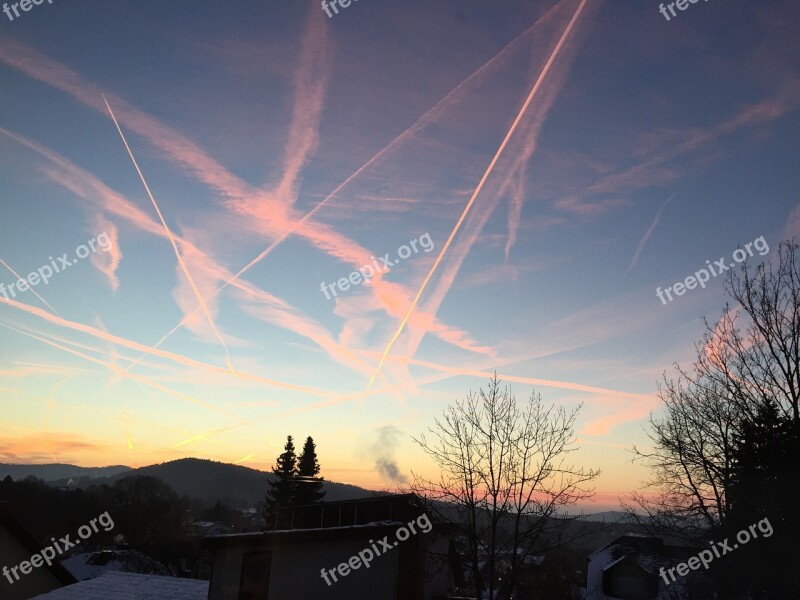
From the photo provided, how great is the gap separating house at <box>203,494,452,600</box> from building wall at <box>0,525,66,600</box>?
10019 mm

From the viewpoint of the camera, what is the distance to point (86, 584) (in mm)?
21469

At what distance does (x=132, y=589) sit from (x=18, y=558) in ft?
19.1

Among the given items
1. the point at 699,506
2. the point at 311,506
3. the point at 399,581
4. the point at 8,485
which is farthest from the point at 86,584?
the point at 8,485

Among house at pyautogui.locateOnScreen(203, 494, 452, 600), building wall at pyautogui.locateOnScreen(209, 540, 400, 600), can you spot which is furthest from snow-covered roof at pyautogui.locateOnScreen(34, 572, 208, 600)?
house at pyautogui.locateOnScreen(203, 494, 452, 600)

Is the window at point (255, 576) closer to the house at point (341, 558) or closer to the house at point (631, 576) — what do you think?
the house at point (341, 558)

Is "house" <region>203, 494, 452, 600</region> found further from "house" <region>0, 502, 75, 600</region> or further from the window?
"house" <region>0, 502, 75, 600</region>

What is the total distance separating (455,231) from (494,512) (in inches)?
464

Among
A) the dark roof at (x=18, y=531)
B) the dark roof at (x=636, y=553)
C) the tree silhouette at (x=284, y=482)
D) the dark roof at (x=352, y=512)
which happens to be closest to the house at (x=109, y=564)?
the tree silhouette at (x=284, y=482)

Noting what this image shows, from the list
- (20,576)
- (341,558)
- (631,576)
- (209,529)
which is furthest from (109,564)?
(209,529)

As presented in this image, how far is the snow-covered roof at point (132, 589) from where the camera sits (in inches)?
786

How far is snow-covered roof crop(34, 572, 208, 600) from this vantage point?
1997cm

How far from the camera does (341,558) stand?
1712 centimetres

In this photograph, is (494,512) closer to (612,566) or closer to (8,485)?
(612,566)

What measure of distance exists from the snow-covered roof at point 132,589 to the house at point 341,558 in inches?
114
